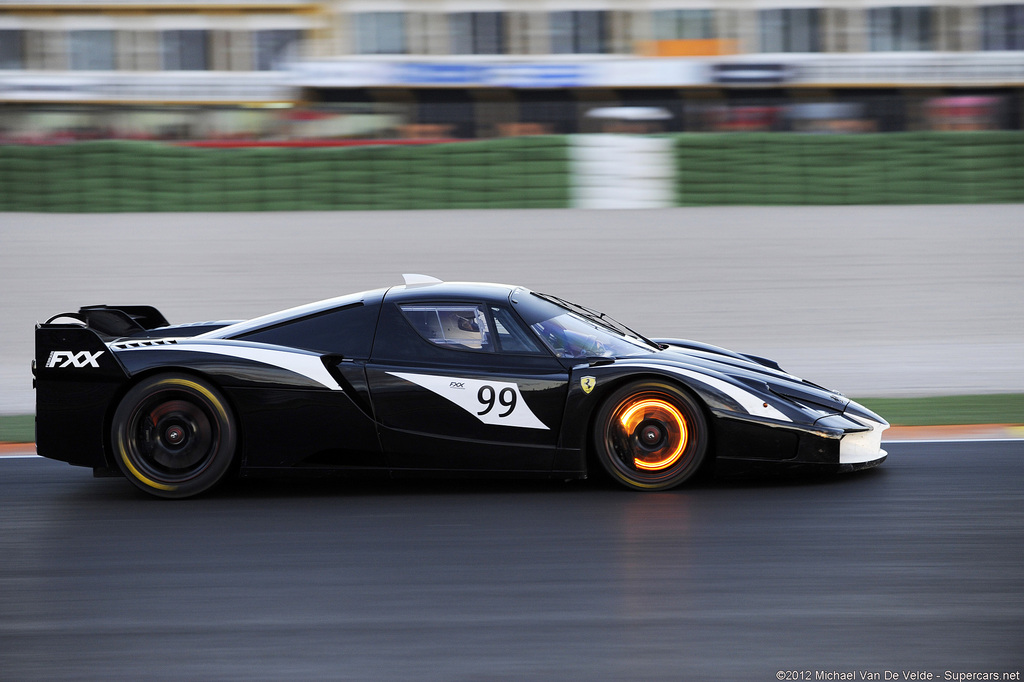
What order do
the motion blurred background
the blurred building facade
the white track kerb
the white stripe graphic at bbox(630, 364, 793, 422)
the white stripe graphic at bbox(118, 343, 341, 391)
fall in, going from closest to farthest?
the white stripe graphic at bbox(630, 364, 793, 422) → the white stripe graphic at bbox(118, 343, 341, 391) → the motion blurred background → the white track kerb → the blurred building facade

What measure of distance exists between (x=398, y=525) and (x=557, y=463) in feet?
2.95

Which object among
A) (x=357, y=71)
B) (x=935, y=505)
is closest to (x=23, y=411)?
(x=935, y=505)

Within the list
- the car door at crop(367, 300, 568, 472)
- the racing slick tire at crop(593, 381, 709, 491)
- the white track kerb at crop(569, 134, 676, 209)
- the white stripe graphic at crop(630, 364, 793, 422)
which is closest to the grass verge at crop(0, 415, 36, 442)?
the car door at crop(367, 300, 568, 472)

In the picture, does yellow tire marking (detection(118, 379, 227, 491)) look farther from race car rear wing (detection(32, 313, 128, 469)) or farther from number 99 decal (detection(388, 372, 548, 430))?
number 99 decal (detection(388, 372, 548, 430))

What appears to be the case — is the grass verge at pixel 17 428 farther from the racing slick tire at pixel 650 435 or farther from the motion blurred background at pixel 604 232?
the racing slick tire at pixel 650 435

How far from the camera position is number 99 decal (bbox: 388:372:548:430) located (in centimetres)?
541

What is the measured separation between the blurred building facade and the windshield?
863 inches

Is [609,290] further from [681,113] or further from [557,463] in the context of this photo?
[681,113]

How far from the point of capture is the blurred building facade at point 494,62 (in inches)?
1179

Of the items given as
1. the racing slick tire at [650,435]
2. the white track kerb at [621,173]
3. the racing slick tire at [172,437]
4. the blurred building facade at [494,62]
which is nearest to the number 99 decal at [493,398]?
the racing slick tire at [650,435]

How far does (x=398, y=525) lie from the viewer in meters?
5.02

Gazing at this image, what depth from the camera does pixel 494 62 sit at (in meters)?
31.0

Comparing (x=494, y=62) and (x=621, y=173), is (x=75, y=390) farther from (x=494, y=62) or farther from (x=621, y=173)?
(x=494, y=62)

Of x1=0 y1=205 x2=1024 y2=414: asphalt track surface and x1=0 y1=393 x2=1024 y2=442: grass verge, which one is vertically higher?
x1=0 y1=205 x2=1024 y2=414: asphalt track surface
